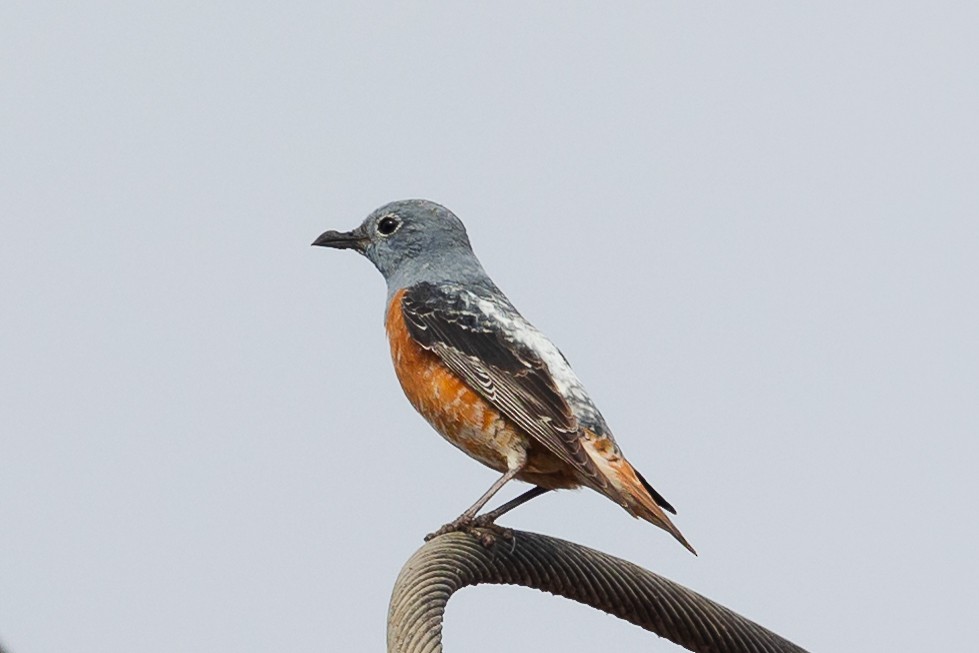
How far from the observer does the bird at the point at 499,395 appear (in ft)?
24.1

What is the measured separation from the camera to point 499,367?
303 inches

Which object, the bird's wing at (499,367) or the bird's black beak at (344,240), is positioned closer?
the bird's wing at (499,367)

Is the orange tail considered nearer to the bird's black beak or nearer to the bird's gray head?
the bird's gray head

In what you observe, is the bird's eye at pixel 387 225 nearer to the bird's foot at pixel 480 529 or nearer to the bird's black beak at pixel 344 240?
the bird's black beak at pixel 344 240

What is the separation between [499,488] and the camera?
292 inches

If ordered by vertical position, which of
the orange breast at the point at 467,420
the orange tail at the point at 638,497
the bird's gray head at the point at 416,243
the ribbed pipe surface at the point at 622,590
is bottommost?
the ribbed pipe surface at the point at 622,590

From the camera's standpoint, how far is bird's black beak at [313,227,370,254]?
29.8ft

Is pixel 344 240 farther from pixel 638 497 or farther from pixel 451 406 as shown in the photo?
pixel 638 497

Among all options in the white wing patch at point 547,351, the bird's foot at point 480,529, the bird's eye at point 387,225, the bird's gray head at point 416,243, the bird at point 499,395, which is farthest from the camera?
the bird's eye at point 387,225

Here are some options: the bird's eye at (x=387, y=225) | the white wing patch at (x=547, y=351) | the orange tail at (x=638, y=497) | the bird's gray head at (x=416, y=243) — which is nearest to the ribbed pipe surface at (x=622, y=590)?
the orange tail at (x=638, y=497)

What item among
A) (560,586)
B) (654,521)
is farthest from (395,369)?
(560,586)

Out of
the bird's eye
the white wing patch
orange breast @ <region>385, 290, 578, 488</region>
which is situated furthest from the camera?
the bird's eye

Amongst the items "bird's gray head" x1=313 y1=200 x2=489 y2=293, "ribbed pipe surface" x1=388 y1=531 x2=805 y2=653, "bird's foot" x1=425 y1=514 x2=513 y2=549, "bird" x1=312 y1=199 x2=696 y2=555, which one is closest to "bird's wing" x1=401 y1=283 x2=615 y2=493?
"bird" x1=312 y1=199 x2=696 y2=555

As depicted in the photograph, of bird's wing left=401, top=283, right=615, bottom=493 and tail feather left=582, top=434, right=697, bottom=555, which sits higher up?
bird's wing left=401, top=283, right=615, bottom=493
